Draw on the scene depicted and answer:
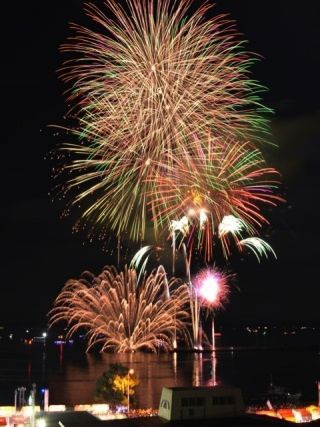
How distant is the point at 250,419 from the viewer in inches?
975

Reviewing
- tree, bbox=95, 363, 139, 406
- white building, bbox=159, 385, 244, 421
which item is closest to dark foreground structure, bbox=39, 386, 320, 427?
white building, bbox=159, 385, 244, 421

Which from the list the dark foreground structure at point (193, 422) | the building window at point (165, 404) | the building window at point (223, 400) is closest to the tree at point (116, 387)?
the dark foreground structure at point (193, 422)

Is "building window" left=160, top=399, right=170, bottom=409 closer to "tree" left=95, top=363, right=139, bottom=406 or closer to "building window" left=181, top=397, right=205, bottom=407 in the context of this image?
"building window" left=181, top=397, right=205, bottom=407

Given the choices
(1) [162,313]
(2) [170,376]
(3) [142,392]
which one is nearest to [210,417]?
(1) [162,313]

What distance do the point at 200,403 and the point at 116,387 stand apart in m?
17.9

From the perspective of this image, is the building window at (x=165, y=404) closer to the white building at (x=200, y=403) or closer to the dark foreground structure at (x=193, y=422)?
the white building at (x=200, y=403)

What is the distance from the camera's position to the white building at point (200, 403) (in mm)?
25000

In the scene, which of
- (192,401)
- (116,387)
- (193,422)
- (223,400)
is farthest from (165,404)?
(116,387)

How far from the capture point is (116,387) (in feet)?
138

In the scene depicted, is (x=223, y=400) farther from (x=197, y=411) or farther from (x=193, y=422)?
(x=193, y=422)

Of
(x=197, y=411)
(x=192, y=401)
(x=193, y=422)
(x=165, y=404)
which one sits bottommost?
(x=193, y=422)

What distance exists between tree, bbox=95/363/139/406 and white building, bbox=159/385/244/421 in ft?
53.0

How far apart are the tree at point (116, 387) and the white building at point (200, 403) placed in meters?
16.2

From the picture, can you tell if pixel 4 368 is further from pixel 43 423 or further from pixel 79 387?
pixel 43 423
